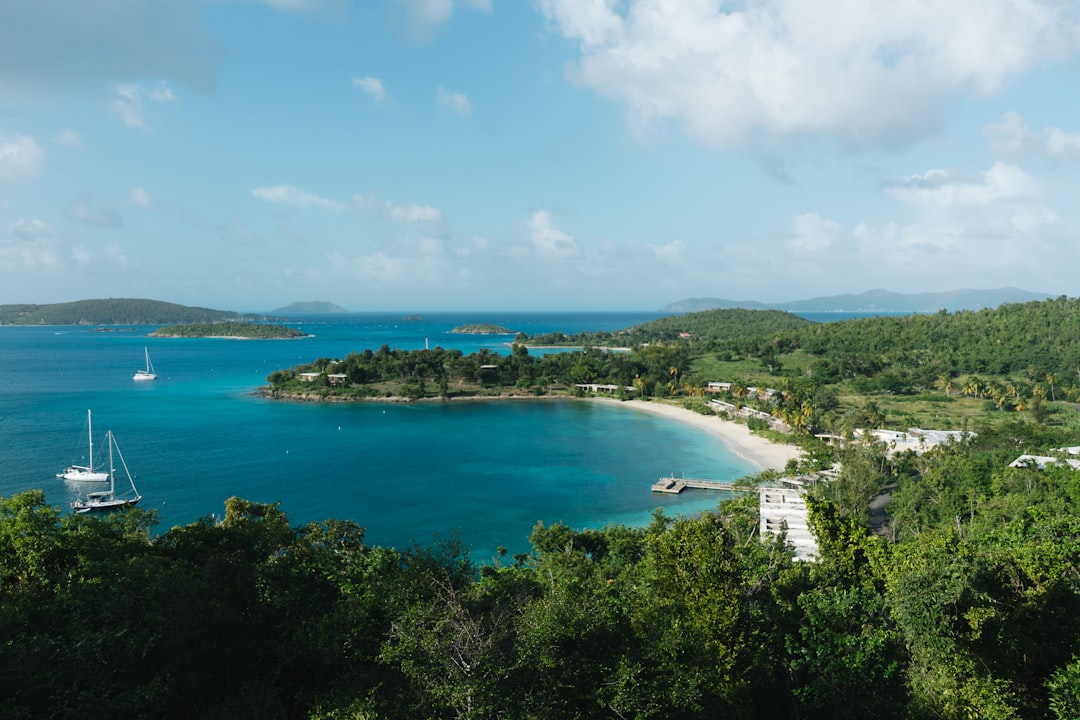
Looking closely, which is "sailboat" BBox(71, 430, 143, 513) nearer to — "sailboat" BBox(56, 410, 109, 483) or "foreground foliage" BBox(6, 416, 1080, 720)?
"sailboat" BBox(56, 410, 109, 483)

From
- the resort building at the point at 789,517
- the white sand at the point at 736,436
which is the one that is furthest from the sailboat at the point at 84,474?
the white sand at the point at 736,436

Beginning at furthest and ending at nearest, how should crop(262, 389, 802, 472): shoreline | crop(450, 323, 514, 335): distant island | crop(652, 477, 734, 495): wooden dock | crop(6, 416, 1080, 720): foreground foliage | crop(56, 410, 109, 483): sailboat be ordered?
crop(450, 323, 514, 335): distant island → crop(262, 389, 802, 472): shoreline → crop(652, 477, 734, 495): wooden dock → crop(56, 410, 109, 483): sailboat → crop(6, 416, 1080, 720): foreground foliage

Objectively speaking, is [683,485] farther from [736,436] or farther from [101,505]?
[101,505]

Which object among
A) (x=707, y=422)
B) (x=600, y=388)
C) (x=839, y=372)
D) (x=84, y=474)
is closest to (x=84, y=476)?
(x=84, y=474)

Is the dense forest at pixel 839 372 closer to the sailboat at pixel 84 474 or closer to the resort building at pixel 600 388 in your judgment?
the resort building at pixel 600 388

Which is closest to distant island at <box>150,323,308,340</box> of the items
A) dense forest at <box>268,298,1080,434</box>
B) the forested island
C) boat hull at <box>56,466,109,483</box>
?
dense forest at <box>268,298,1080,434</box>
